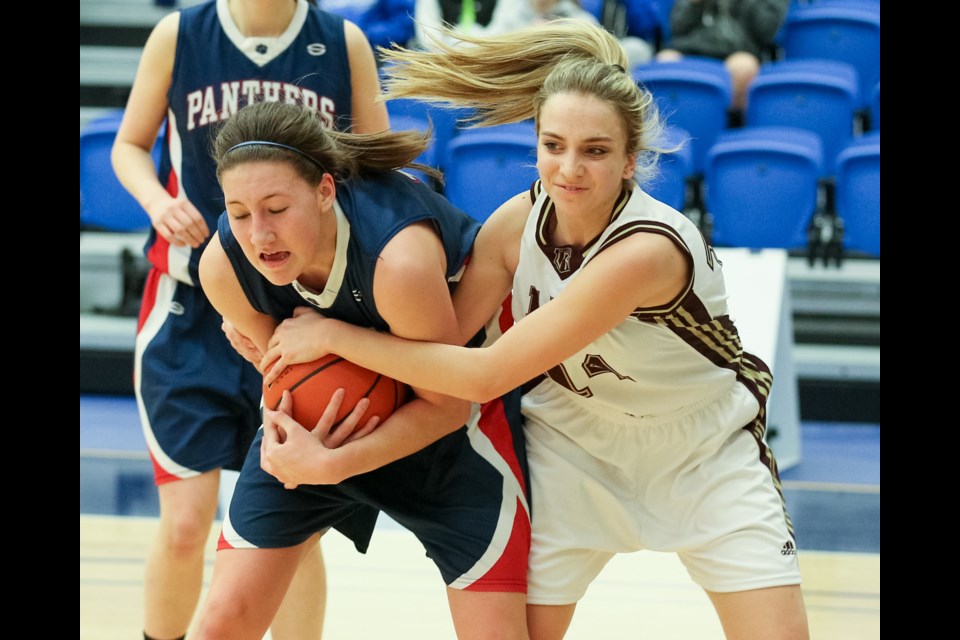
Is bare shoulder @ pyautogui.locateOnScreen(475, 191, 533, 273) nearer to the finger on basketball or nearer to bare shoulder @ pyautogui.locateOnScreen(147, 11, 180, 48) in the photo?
the finger on basketball

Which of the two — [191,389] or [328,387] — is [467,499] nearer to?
[328,387]

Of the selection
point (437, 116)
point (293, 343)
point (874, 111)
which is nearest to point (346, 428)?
point (293, 343)

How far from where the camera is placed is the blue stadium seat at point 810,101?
6.69 metres

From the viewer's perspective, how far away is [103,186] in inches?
256

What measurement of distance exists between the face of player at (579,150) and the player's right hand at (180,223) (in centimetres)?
109

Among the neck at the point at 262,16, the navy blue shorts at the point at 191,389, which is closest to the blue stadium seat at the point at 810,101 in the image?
the neck at the point at 262,16

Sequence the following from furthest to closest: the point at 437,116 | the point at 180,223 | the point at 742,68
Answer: the point at 742,68 < the point at 437,116 < the point at 180,223

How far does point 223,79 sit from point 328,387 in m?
1.12

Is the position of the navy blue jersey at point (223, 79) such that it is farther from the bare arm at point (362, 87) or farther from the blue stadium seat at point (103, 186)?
the blue stadium seat at point (103, 186)

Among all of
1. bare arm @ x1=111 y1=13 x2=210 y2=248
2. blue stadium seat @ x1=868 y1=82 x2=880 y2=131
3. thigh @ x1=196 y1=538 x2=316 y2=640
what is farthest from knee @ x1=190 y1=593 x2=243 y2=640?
blue stadium seat @ x1=868 y1=82 x2=880 y2=131

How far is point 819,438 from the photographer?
245 inches

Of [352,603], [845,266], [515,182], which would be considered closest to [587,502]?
[352,603]

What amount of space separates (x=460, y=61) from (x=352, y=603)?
7.10 ft
